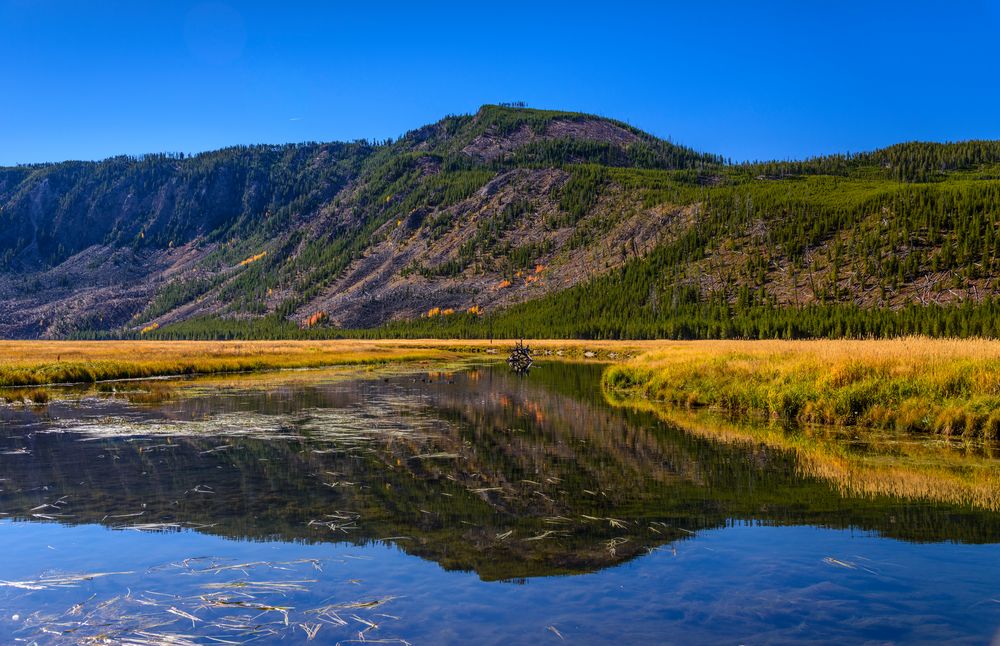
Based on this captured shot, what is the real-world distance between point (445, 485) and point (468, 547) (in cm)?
488

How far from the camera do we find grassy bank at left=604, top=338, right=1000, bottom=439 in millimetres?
22859

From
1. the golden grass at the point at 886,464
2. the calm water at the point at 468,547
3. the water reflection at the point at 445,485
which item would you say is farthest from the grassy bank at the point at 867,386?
the calm water at the point at 468,547

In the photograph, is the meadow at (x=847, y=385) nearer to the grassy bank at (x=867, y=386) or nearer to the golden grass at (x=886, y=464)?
the grassy bank at (x=867, y=386)

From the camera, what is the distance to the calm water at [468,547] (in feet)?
28.9

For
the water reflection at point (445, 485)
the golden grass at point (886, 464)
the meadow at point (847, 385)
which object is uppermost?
the meadow at point (847, 385)

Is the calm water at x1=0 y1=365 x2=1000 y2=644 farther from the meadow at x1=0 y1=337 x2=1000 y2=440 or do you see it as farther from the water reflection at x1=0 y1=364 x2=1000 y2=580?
the meadow at x1=0 y1=337 x2=1000 y2=440

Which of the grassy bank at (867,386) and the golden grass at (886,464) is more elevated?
the grassy bank at (867,386)

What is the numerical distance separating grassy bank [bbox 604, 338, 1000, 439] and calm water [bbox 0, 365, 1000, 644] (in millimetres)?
6503

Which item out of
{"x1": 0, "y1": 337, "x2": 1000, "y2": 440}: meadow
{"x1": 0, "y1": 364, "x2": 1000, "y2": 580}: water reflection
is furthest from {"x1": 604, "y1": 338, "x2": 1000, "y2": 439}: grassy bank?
{"x1": 0, "y1": 364, "x2": 1000, "y2": 580}: water reflection

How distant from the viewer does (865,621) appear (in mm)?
8742

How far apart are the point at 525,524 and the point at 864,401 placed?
1717 centimetres

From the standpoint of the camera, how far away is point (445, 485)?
16.8 metres

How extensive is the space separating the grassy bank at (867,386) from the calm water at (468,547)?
21.3 ft

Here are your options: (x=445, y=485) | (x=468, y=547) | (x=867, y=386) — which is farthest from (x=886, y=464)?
(x=468, y=547)
